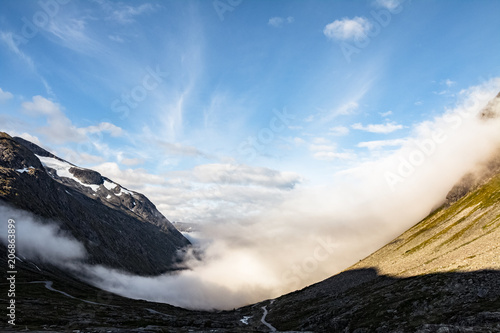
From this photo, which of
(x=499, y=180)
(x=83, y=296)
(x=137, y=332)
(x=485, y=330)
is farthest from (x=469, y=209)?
(x=83, y=296)

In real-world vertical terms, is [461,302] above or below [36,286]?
below

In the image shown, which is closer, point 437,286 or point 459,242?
point 437,286

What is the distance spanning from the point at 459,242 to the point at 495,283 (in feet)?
262

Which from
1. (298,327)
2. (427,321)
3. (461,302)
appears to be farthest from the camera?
(298,327)

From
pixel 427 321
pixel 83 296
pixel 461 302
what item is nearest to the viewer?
pixel 427 321

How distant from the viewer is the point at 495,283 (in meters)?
53.7

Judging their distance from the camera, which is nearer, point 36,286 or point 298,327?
point 298,327

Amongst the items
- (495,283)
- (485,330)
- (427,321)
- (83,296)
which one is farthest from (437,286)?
(83,296)

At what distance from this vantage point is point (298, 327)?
85438mm

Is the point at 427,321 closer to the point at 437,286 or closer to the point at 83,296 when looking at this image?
the point at 437,286

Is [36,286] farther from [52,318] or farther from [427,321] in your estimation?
[427,321]

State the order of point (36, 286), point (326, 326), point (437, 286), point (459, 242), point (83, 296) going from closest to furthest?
point (437, 286) < point (326, 326) < point (459, 242) < point (36, 286) < point (83, 296)

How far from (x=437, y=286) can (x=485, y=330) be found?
3356 cm

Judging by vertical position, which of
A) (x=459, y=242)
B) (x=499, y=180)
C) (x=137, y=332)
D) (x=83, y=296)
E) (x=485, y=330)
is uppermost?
(x=83, y=296)
